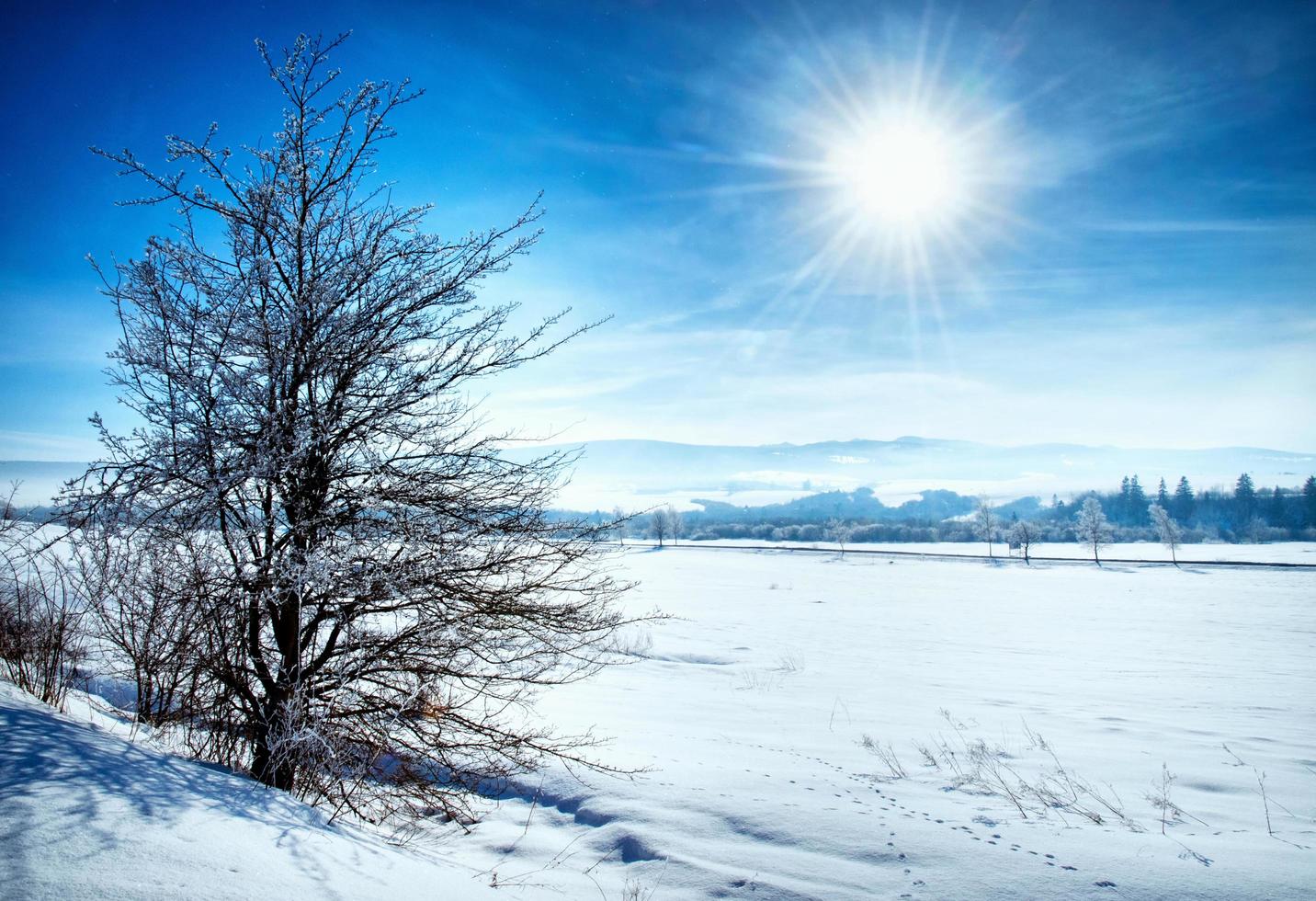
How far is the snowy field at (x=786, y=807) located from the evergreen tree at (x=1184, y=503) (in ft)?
437

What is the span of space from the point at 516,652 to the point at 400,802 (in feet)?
5.53

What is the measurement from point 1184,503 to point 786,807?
497 feet

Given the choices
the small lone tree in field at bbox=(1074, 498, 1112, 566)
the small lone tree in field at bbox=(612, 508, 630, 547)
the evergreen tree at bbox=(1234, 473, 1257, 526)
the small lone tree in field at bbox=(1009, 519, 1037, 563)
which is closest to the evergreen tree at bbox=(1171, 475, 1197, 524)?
the evergreen tree at bbox=(1234, 473, 1257, 526)

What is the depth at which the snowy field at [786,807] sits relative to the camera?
2539 mm

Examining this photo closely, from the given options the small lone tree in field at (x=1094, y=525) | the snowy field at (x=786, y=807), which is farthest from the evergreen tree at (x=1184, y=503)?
the snowy field at (x=786, y=807)

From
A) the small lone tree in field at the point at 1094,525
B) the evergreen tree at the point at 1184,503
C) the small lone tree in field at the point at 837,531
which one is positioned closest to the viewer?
the small lone tree in field at the point at 1094,525

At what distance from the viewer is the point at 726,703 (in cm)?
981

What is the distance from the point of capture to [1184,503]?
113875 mm

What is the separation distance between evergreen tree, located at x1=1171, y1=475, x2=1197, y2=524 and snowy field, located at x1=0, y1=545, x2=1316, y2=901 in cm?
13309

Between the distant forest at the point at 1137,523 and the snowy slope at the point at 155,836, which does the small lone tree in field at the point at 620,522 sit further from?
the distant forest at the point at 1137,523

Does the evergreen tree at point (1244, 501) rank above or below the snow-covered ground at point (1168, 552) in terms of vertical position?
above

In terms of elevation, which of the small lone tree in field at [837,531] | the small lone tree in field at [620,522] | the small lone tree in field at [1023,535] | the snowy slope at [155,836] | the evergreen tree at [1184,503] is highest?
the evergreen tree at [1184,503]

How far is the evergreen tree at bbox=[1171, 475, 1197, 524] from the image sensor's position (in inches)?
4429

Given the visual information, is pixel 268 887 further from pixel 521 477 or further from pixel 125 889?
pixel 521 477
